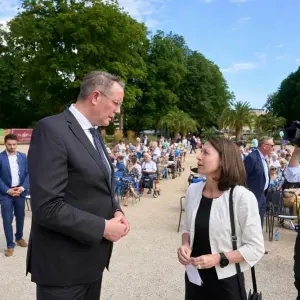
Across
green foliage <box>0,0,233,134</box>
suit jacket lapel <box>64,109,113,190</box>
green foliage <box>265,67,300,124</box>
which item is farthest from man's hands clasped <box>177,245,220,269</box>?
green foliage <box>265,67,300,124</box>

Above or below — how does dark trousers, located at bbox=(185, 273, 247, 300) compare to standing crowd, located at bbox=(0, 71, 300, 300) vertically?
below

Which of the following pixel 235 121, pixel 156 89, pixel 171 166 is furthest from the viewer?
pixel 235 121

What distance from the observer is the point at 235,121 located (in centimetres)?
5028

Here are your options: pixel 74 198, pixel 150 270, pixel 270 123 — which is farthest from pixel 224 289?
pixel 270 123

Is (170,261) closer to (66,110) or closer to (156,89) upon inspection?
(66,110)

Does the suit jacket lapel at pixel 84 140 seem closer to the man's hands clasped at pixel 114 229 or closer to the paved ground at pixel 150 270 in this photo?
the man's hands clasped at pixel 114 229

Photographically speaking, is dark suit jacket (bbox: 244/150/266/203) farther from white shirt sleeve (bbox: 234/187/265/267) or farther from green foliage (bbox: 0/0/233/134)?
green foliage (bbox: 0/0/233/134)

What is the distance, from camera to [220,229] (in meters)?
2.33

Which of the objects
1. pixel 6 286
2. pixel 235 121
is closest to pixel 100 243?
pixel 6 286

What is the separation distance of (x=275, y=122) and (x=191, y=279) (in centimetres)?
5993

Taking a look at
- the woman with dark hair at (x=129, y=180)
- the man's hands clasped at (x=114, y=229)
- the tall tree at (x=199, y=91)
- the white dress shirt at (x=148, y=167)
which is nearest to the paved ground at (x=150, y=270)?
the man's hands clasped at (x=114, y=229)

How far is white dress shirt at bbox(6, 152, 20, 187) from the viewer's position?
5906 millimetres

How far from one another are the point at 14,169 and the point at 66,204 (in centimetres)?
452

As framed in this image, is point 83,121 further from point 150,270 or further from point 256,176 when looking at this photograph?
point 256,176
